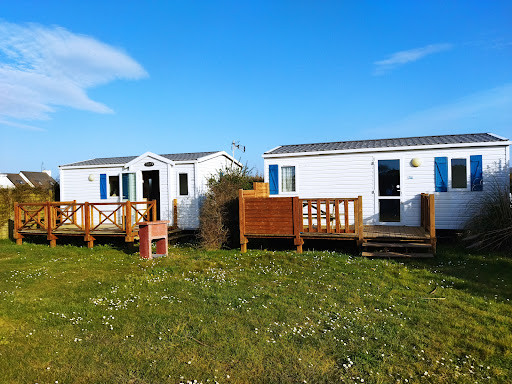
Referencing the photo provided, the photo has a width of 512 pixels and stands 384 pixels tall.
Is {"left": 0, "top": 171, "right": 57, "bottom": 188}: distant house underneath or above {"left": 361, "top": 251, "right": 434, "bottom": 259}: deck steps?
above

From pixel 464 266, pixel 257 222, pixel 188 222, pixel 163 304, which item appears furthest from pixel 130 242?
pixel 464 266

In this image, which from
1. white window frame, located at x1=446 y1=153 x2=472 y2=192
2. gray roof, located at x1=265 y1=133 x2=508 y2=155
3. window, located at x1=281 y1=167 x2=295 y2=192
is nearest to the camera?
white window frame, located at x1=446 y1=153 x2=472 y2=192

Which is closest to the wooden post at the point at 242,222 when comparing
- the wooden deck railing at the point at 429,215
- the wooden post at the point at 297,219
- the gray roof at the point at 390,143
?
the wooden post at the point at 297,219

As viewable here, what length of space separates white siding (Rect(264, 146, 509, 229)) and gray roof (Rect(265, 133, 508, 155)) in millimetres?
246

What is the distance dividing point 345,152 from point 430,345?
750 cm

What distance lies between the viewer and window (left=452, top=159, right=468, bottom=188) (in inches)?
398

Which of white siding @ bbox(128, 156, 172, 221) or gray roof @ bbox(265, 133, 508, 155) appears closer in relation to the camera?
gray roof @ bbox(265, 133, 508, 155)

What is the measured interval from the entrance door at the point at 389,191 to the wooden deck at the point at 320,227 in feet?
1.66

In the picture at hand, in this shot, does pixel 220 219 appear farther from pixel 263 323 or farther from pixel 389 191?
pixel 263 323

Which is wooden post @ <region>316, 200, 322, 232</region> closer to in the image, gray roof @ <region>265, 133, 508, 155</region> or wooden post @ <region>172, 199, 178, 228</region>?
gray roof @ <region>265, 133, 508, 155</region>

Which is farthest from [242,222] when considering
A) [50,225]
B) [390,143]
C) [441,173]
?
[50,225]

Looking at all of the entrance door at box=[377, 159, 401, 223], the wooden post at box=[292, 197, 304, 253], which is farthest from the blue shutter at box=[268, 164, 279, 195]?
the entrance door at box=[377, 159, 401, 223]

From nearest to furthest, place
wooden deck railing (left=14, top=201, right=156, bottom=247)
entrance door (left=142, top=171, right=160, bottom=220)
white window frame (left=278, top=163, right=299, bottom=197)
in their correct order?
wooden deck railing (left=14, top=201, right=156, bottom=247) → white window frame (left=278, top=163, right=299, bottom=197) → entrance door (left=142, top=171, right=160, bottom=220)

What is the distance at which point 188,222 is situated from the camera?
12688 millimetres
